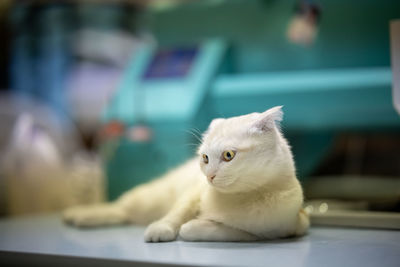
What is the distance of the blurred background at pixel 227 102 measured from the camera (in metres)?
1.59

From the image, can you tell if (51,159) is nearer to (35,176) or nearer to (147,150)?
(35,176)

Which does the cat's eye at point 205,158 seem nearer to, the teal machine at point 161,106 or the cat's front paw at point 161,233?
the cat's front paw at point 161,233

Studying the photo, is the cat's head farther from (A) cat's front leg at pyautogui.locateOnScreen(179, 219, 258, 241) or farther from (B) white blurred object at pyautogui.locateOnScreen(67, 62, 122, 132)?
(B) white blurred object at pyautogui.locateOnScreen(67, 62, 122, 132)

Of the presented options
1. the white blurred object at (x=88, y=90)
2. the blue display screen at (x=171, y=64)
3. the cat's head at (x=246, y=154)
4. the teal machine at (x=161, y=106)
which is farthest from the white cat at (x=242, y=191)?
the white blurred object at (x=88, y=90)

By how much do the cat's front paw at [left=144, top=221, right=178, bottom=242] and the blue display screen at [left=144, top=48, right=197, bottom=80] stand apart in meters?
0.85

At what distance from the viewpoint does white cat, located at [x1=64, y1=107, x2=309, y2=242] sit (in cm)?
100

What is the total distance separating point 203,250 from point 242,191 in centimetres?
17

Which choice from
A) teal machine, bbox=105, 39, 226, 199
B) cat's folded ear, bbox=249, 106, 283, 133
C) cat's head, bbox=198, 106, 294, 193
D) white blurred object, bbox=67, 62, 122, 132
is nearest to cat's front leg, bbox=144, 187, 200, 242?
cat's head, bbox=198, 106, 294, 193

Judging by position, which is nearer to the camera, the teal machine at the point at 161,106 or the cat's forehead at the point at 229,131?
the cat's forehead at the point at 229,131

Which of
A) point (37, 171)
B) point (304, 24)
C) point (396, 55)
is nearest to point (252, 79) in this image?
point (304, 24)

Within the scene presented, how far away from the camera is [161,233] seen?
3.49 ft

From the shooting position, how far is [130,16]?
225cm

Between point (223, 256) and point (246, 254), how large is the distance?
0.05m

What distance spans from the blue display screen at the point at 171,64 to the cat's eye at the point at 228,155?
2.83 ft
